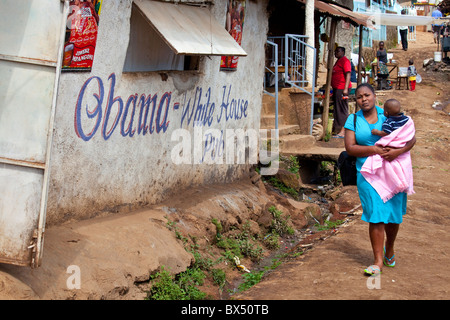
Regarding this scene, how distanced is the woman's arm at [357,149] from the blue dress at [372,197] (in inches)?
1.8

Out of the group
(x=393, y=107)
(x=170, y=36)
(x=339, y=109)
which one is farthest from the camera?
(x=339, y=109)

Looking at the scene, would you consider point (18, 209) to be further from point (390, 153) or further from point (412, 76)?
point (412, 76)

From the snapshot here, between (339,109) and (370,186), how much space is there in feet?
30.9

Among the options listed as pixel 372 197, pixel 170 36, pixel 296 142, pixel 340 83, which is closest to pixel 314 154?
pixel 296 142

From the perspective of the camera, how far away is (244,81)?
10.4m

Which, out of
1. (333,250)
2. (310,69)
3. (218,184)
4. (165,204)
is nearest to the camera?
(333,250)

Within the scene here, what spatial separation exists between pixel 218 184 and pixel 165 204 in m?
1.99

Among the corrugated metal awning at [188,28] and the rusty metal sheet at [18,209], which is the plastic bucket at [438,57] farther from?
the rusty metal sheet at [18,209]

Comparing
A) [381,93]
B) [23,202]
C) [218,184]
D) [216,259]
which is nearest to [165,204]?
[216,259]

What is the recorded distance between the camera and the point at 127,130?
698cm

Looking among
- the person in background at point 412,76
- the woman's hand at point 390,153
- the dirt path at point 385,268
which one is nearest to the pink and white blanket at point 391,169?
the woman's hand at point 390,153

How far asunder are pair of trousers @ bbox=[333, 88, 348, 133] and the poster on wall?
31.3 feet

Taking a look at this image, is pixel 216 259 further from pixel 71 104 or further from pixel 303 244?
pixel 71 104

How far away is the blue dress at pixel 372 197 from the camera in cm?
579
